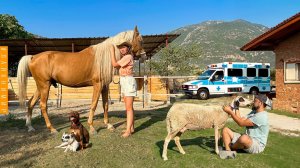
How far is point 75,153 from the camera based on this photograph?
654cm

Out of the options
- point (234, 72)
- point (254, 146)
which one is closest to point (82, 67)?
point (254, 146)

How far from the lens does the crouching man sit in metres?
6.22

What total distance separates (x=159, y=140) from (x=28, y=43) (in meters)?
18.5

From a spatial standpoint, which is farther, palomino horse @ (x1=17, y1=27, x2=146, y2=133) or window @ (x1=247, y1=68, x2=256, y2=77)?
window @ (x1=247, y1=68, x2=256, y2=77)

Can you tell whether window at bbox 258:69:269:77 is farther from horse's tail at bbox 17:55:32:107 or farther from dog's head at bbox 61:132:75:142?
dog's head at bbox 61:132:75:142

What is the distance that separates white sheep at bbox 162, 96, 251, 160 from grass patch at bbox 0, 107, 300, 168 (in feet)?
1.61

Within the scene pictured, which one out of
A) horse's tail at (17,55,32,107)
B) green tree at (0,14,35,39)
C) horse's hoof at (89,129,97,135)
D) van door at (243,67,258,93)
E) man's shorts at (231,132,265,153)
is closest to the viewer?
man's shorts at (231,132,265,153)

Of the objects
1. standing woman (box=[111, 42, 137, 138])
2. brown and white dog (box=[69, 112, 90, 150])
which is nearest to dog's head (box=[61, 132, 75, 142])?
brown and white dog (box=[69, 112, 90, 150])

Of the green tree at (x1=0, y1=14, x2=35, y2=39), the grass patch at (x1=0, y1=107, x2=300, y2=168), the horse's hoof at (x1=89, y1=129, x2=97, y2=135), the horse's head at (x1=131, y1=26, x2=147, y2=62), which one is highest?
the green tree at (x1=0, y1=14, x2=35, y2=39)

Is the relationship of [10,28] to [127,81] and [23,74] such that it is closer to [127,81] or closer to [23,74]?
[23,74]

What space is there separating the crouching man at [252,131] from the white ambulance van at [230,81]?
664 inches

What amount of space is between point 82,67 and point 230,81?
55.9 ft

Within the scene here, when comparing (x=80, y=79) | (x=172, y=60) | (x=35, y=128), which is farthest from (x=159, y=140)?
(x=172, y=60)

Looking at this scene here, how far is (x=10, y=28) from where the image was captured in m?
36.9
